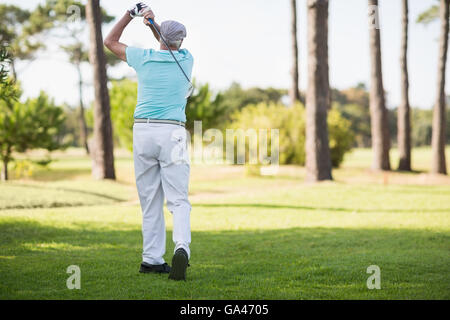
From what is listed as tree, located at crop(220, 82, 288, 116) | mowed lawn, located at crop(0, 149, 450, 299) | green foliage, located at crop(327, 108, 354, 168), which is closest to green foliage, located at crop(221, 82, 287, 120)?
tree, located at crop(220, 82, 288, 116)

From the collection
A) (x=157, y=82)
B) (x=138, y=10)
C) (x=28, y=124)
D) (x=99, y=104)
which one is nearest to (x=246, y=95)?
(x=28, y=124)

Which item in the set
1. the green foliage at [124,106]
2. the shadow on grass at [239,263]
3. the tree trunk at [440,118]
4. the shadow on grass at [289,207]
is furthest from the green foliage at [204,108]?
the shadow on grass at [239,263]

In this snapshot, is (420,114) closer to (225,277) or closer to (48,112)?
(48,112)

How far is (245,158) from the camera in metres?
22.1

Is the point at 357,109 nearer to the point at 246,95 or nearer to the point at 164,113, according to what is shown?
the point at 246,95

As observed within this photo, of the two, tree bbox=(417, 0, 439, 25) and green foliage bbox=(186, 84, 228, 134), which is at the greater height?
tree bbox=(417, 0, 439, 25)

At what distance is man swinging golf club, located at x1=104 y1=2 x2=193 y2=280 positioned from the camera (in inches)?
191

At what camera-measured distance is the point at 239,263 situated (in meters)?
5.98

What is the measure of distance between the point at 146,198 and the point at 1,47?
11.0 ft

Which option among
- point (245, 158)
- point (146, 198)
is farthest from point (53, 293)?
point (245, 158)

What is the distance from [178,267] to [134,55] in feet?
6.79

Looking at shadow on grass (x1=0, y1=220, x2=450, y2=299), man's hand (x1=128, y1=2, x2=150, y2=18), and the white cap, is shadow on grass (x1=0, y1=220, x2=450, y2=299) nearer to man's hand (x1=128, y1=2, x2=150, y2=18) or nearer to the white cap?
the white cap

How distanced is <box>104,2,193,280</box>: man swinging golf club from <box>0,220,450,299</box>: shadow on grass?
0.56m

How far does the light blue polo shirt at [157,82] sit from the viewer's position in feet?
16.0
